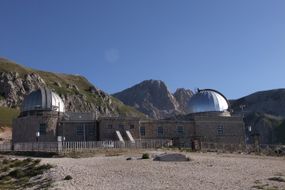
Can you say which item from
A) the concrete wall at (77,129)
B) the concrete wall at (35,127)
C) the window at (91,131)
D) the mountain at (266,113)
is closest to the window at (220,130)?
the concrete wall at (77,129)

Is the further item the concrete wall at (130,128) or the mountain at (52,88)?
the mountain at (52,88)

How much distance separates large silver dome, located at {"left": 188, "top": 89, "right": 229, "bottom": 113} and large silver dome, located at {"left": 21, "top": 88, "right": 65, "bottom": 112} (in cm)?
1816

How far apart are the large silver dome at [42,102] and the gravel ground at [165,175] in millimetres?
24643

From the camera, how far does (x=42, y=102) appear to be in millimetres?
53031

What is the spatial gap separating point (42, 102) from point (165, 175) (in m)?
32.6

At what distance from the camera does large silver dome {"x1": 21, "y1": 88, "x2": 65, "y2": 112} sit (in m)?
53.0

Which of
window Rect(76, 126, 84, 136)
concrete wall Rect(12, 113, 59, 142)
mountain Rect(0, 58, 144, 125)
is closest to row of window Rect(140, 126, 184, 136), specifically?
window Rect(76, 126, 84, 136)

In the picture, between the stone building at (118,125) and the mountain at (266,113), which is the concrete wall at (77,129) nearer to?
the stone building at (118,125)

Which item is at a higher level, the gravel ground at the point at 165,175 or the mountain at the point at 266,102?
the mountain at the point at 266,102

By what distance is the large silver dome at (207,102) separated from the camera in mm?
59472

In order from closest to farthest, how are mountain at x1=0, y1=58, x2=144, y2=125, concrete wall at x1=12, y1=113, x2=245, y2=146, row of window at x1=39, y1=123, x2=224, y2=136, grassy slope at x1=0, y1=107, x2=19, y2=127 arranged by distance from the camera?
row of window at x1=39, y1=123, x2=224, y2=136
concrete wall at x1=12, y1=113, x2=245, y2=146
grassy slope at x1=0, y1=107, x2=19, y2=127
mountain at x1=0, y1=58, x2=144, y2=125

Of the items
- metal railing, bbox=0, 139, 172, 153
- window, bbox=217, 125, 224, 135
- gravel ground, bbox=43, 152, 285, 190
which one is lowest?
gravel ground, bbox=43, 152, 285, 190

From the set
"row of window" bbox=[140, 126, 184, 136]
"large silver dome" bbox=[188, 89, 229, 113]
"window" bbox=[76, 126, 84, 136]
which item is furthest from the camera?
"large silver dome" bbox=[188, 89, 229, 113]

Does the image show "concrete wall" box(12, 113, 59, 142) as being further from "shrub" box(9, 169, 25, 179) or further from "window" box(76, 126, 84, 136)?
"shrub" box(9, 169, 25, 179)
